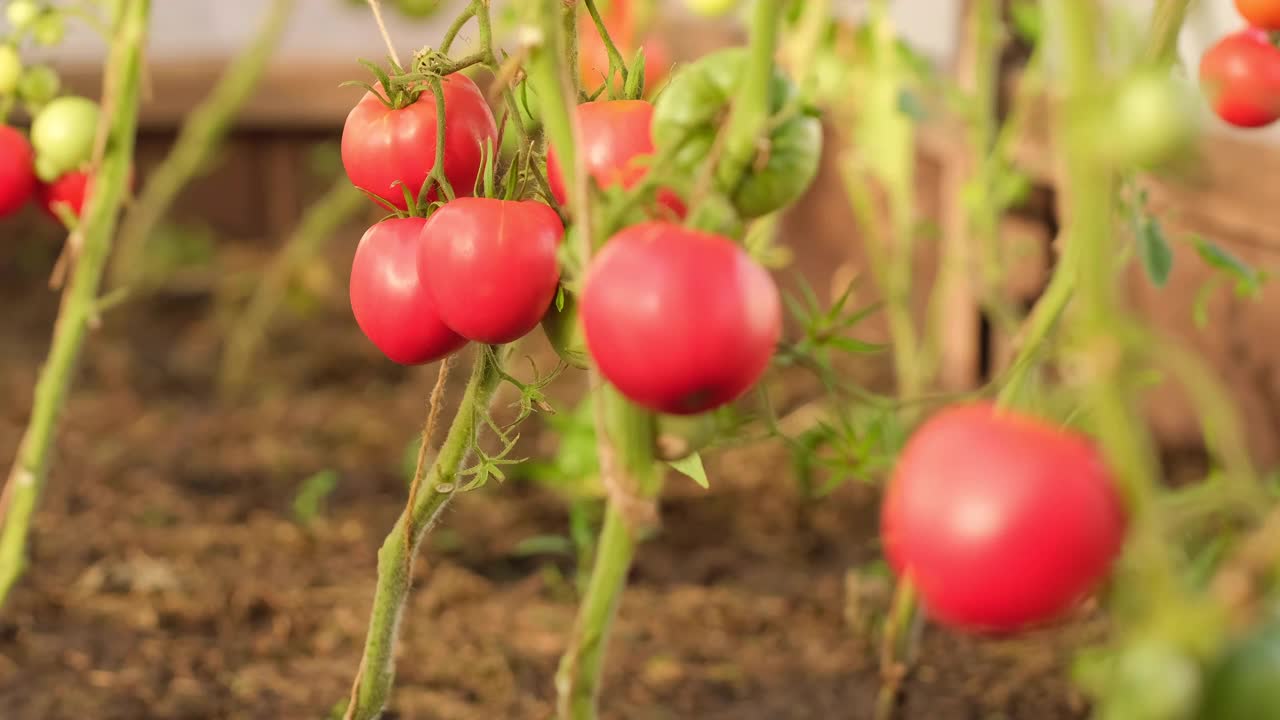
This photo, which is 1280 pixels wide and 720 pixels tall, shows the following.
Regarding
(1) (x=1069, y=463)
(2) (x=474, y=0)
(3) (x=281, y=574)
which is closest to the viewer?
(1) (x=1069, y=463)

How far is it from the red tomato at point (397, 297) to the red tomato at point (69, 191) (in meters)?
0.49

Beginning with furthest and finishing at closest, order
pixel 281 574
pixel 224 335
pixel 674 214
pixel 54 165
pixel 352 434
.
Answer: pixel 224 335, pixel 352 434, pixel 281 574, pixel 54 165, pixel 674 214

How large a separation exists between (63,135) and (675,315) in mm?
763

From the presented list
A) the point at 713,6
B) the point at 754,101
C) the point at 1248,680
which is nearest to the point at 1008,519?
the point at 1248,680

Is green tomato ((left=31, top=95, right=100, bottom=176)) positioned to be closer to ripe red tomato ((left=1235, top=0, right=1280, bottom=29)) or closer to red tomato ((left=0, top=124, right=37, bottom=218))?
red tomato ((left=0, top=124, right=37, bottom=218))

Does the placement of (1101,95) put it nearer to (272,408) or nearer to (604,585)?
(604,585)

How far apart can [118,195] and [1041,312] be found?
0.72 m

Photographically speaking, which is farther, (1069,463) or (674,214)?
(674,214)

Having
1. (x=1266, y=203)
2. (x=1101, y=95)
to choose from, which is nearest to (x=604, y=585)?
(x=1101, y=95)

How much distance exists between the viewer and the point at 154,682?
1286 millimetres

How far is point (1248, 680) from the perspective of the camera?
1.22 ft

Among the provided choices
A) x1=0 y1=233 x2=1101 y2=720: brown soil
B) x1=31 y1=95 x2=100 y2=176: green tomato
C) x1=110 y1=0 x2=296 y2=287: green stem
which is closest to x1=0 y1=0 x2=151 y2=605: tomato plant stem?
x1=31 y1=95 x2=100 y2=176: green tomato

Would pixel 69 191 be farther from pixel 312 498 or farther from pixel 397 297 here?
pixel 312 498

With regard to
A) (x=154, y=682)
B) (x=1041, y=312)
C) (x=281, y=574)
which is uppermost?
(x=1041, y=312)
